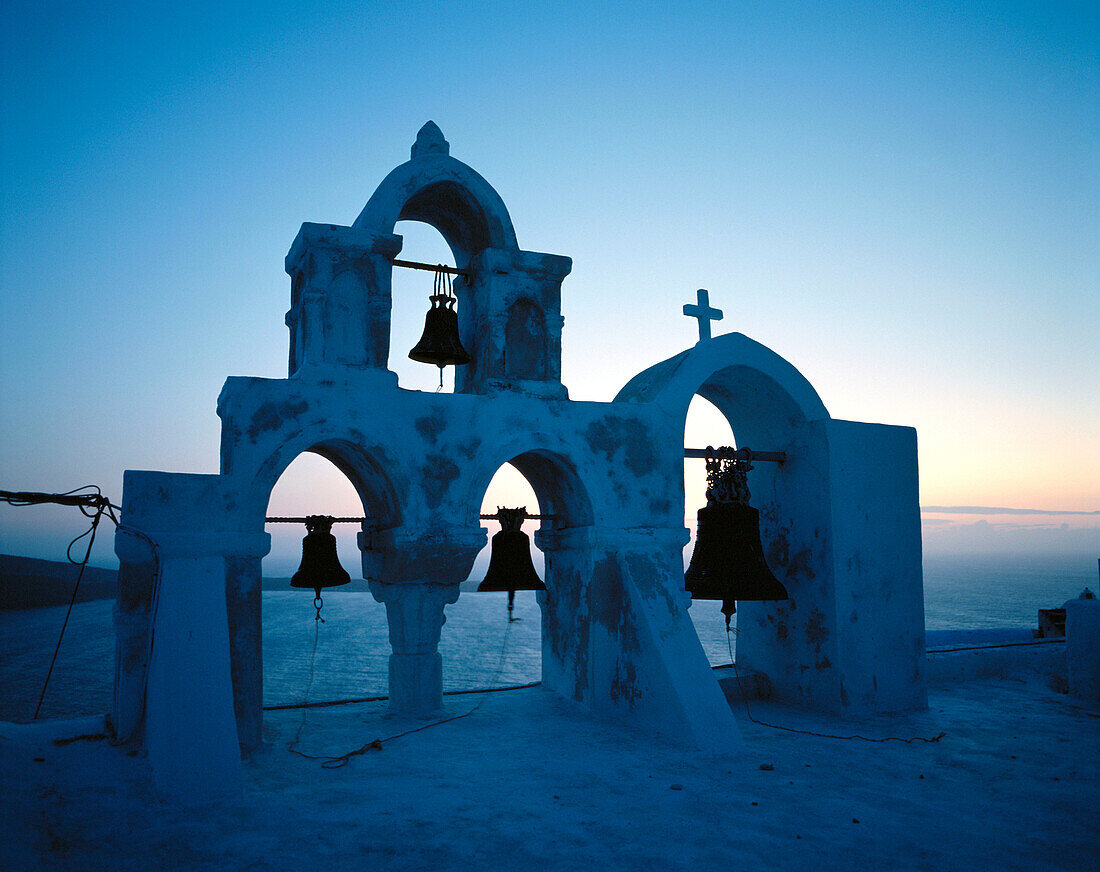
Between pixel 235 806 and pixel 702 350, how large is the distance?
19.6 ft

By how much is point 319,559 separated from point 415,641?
138 cm

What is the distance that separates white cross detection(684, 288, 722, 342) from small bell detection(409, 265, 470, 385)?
8.32 ft

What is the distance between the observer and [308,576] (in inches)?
310

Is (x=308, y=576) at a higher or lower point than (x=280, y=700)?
higher

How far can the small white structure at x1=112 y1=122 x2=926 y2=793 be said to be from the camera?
6.13m

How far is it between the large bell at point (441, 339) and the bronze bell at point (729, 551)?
288 cm

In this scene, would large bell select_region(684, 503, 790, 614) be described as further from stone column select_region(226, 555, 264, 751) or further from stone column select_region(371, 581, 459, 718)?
stone column select_region(226, 555, 264, 751)

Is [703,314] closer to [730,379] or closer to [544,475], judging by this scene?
[730,379]

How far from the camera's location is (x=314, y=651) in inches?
567

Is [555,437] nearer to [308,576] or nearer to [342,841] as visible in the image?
[308,576]

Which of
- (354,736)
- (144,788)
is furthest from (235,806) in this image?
(354,736)

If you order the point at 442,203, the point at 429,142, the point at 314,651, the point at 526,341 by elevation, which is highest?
the point at 429,142

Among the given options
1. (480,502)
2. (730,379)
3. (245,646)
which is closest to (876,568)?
(730,379)

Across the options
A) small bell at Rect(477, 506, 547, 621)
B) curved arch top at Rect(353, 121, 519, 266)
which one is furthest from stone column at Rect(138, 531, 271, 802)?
curved arch top at Rect(353, 121, 519, 266)
